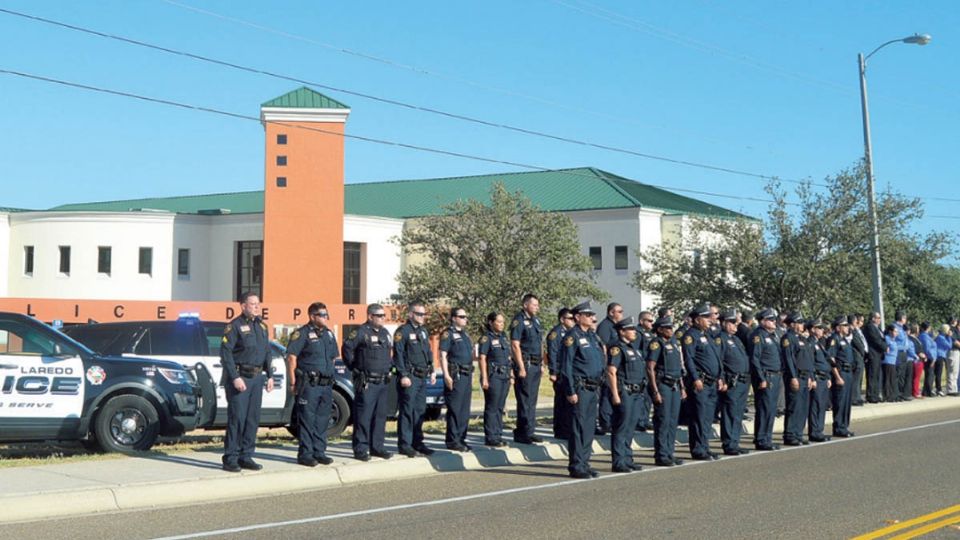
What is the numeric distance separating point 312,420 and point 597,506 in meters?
3.67

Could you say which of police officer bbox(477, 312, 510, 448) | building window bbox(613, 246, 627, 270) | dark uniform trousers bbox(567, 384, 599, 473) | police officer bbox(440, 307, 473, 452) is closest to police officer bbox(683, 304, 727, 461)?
dark uniform trousers bbox(567, 384, 599, 473)

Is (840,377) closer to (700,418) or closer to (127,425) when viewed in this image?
(700,418)

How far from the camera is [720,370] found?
14586 mm

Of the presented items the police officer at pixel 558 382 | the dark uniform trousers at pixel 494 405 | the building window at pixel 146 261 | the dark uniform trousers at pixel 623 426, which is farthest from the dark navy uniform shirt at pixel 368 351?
the building window at pixel 146 261

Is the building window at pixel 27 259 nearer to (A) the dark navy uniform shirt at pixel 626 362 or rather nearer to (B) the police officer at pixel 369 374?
(B) the police officer at pixel 369 374

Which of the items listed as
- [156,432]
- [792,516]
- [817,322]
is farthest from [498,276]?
[792,516]

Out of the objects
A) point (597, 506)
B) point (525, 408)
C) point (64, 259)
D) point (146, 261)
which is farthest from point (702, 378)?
point (64, 259)

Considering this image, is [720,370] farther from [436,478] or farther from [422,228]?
[422,228]

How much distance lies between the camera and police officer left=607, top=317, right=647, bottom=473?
12.8 m

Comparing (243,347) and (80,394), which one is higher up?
(243,347)

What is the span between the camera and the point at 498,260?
40656 millimetres

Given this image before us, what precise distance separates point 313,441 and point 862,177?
63.2 ft

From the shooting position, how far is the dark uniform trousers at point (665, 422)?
44.3ft

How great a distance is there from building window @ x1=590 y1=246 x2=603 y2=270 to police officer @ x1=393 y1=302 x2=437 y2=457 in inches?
1989
